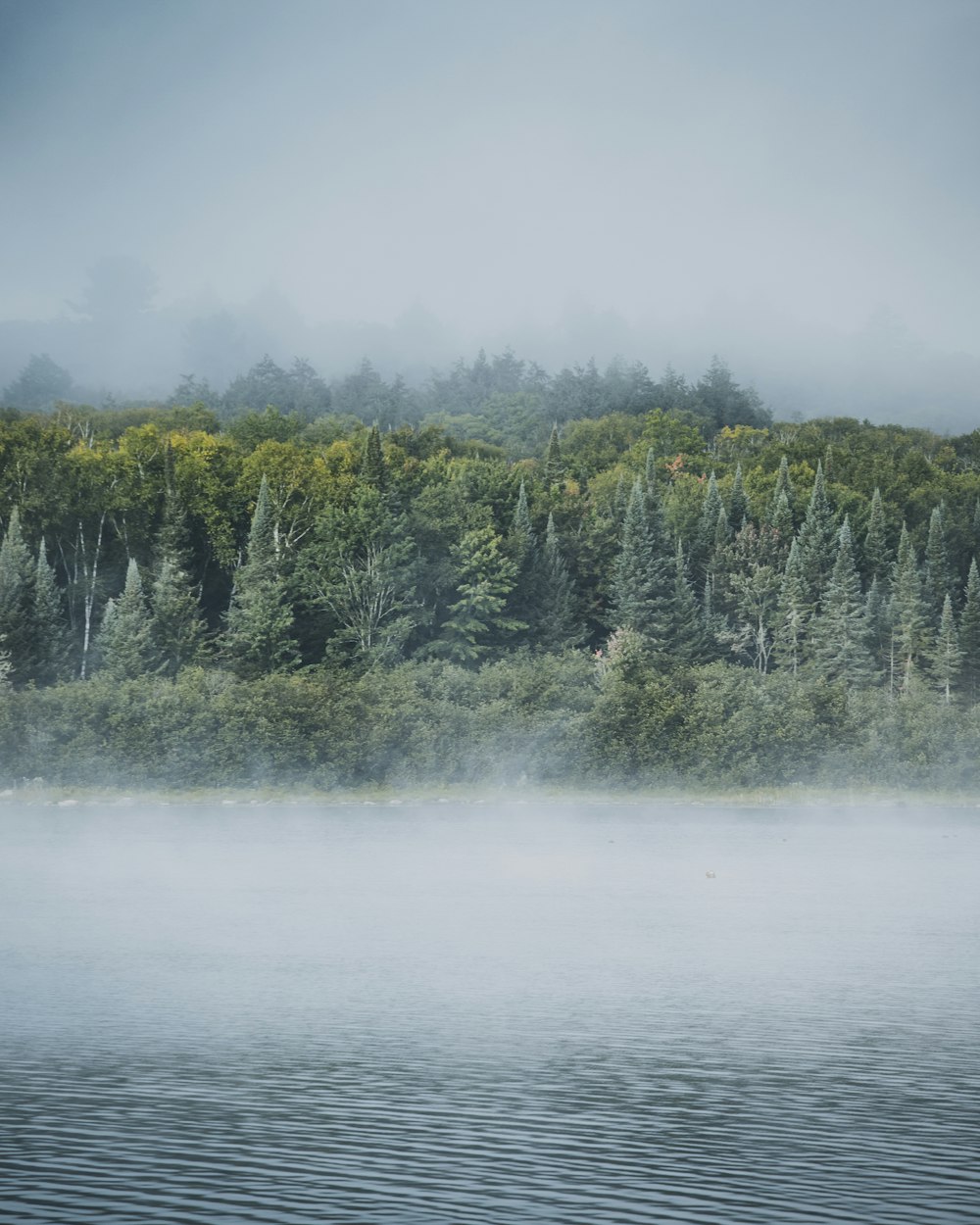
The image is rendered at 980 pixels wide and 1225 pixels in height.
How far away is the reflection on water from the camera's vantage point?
1152 cm

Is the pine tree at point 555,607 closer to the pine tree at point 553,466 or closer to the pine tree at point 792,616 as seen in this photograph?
the pine tree at point 792,616

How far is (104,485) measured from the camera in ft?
324

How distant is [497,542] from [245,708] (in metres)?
39.6

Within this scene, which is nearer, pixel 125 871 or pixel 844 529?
pixel 125 871

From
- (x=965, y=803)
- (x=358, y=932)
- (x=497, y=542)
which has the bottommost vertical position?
(x=965, y=803)

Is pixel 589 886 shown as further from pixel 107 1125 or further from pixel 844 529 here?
pixel 844 529

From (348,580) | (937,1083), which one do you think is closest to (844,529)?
(348,580)

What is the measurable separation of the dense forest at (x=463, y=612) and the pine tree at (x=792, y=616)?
9.0 inches

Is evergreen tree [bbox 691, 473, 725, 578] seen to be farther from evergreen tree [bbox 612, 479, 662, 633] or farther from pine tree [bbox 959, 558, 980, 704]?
pine tree [bbox 959, 558, 980, 704]

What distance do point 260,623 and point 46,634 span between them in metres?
12.3

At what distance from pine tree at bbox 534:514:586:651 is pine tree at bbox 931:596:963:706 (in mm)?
25970

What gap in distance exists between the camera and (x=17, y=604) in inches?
A: 3280

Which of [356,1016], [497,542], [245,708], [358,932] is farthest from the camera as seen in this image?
[497,542]

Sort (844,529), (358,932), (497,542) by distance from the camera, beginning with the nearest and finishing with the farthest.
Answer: (358,932) < (497,542) < (844,529)
